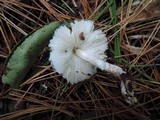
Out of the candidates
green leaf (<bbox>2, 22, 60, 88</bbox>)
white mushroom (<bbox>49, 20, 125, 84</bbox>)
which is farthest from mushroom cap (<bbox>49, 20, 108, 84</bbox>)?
green leaf (<bbox>2, 22, 60, 88</bbox>)

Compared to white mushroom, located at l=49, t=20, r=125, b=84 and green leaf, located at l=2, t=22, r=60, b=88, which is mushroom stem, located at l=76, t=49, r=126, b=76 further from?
green leaf, located at l=2, t=22, r=60, b=88

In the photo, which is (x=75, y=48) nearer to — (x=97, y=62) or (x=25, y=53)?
(x=97, y=62)

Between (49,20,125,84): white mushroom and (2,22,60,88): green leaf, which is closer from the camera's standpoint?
(49,20,125,84): white mushroom

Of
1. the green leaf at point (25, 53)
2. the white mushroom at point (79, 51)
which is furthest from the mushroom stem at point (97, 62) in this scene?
the green leaf at point (25, 53)

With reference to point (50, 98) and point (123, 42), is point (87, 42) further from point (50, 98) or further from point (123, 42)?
point (50, 98)

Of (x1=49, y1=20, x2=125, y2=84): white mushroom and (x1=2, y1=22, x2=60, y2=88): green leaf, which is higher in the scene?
(x1=2, y1=22, x2=60, y2=88): green leaf

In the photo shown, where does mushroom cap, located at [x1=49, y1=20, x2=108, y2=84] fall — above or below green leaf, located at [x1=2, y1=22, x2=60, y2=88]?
below

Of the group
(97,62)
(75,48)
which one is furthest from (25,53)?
(97,62)

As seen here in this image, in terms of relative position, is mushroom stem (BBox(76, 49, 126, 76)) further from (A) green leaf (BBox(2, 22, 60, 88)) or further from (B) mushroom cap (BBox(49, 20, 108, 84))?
(A) green leaf (BBox(2, 22, 60, 88))
